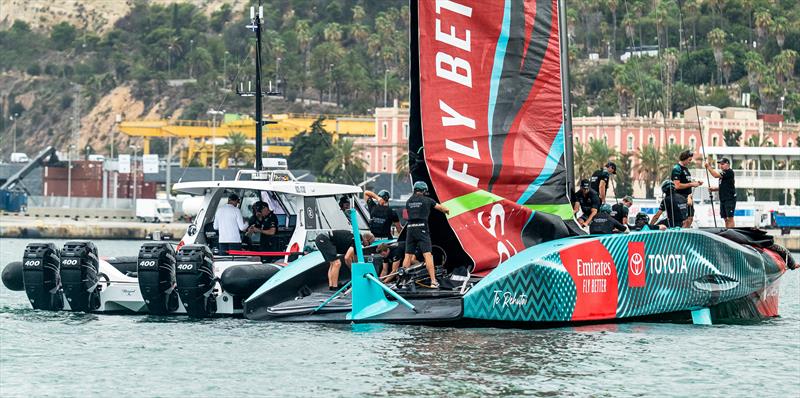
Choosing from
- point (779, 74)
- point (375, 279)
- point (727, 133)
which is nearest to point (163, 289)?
point (375, 279)

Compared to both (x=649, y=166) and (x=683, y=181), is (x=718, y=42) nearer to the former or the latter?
(x=649, y=166)

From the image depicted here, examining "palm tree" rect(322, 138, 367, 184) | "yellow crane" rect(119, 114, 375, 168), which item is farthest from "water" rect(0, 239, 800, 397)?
"yellow crane" rect(119, 114, 375, 168)

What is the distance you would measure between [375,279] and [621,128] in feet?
339

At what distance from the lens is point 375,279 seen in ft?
73.1

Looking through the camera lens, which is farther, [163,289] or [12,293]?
[12,293]

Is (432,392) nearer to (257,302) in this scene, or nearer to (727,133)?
(257,302)

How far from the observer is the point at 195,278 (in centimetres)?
2362

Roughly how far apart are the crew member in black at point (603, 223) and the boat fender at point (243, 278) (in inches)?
197

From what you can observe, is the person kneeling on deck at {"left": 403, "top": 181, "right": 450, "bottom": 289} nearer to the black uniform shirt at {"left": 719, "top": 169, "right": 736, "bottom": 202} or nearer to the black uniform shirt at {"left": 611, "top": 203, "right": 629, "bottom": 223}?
the black uniform shirt at {"left": 611, "top": 203, "right": 629, "bottom": 223}

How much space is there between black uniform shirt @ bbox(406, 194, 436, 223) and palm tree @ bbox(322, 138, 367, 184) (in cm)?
9707

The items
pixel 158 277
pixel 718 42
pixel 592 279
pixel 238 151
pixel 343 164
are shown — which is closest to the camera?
pixel 592 279

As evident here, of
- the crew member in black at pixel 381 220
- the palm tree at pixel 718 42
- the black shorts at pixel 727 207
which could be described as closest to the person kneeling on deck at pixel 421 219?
the crew member in black at pixel 381 220

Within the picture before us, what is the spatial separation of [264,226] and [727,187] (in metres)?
7.45

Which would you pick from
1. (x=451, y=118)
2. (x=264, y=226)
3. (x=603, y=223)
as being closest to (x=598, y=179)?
(x=603, y=223)
